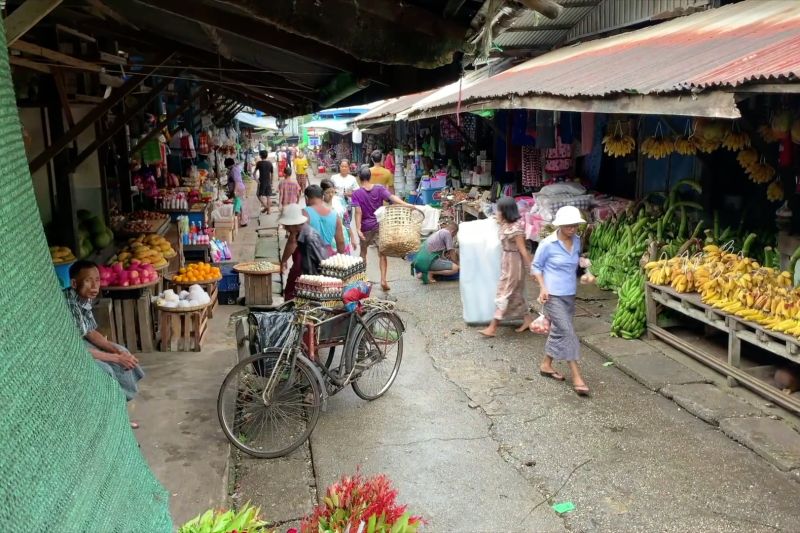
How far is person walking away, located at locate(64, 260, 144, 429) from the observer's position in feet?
14.9

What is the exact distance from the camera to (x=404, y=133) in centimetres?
2128

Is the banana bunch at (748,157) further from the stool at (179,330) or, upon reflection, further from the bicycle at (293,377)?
the stool at (179,330)

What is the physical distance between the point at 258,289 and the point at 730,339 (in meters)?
5.59

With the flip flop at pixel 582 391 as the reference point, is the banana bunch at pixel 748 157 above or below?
above

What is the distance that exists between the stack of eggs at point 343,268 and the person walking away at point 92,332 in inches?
75.6

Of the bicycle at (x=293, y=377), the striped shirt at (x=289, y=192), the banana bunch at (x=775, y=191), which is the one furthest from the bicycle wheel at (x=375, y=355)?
the striped shirt at (x=289, y=192)

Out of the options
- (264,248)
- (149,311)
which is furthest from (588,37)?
(149,311)

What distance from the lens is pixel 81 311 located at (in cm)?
468

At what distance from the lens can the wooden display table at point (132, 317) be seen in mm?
6801

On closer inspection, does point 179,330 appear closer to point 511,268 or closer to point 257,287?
point 257,287

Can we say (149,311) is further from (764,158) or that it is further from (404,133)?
(404,133)

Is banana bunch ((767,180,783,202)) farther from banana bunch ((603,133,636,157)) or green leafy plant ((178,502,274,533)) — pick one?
green leafy plant ((178,502,274,533))

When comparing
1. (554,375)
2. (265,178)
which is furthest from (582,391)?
(265,178)

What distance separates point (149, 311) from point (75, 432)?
5.76m
